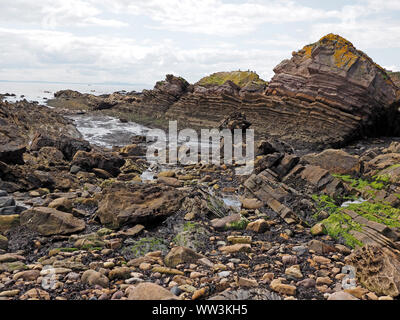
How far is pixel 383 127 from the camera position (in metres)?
26.3

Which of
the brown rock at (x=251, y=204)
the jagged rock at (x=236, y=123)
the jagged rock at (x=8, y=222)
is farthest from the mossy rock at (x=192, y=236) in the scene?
the jagged rock at (x=236, y=123)

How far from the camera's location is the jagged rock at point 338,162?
13.2 m

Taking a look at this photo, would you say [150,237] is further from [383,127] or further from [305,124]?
[383,127]

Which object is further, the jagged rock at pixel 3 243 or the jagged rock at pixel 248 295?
the jagged rock at pixel 3 243

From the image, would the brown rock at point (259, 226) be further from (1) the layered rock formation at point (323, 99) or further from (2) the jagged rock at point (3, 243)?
(1) the layered rock formation at point (323, 99)

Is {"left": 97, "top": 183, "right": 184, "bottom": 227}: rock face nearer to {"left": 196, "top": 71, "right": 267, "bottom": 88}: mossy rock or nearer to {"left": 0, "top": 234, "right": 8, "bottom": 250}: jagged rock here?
{"left": 0, "top": 234, "right": 8, "bottom": 250}: jagged rock

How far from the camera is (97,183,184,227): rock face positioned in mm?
8219

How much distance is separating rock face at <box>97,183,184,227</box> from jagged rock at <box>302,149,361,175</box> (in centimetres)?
736

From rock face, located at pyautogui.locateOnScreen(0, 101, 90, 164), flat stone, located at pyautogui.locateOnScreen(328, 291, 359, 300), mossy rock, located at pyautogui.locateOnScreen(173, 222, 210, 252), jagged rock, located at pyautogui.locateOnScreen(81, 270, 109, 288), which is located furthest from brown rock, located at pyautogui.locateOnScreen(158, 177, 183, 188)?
flat stone, located at pyautogui.locateOnScreen(328, 291, 359, 300)

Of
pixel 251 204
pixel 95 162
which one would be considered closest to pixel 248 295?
pixel 251 204

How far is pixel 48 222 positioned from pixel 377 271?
7.01 meters

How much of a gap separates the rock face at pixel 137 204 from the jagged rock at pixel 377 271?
4832mm

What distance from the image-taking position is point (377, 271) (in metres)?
4.96
